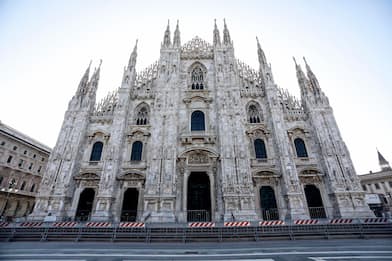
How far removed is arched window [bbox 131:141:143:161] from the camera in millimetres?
19203

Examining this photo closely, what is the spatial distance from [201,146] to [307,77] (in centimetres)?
1567

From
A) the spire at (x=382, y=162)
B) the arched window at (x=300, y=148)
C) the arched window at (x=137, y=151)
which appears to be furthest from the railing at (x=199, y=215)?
the spire at (x=382, y=162)

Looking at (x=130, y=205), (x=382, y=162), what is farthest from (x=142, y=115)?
(x=382, y=162)

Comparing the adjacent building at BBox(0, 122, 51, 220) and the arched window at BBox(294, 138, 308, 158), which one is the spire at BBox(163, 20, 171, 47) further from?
the adjacent building at BBox(0, 122, 51, 220)

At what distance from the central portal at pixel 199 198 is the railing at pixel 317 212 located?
29.5 feet

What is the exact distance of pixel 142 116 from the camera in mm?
21422

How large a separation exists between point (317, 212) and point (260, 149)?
719 cm

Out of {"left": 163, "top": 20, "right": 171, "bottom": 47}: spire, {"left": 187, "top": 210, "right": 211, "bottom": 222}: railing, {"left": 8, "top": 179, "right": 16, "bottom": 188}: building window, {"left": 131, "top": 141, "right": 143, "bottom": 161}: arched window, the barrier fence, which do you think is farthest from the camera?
{"left": 8, "top": 179, "right": 16, "bottom": 188}: building window

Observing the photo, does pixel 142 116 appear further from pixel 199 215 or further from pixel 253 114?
pixel 253 114

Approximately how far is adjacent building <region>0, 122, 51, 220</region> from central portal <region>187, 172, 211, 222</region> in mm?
24483

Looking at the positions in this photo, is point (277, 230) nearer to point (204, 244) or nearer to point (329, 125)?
point (204, 244)

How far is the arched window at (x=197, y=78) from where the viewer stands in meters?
22.7

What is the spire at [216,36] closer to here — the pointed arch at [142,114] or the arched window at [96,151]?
the pointed arch at [142,114]

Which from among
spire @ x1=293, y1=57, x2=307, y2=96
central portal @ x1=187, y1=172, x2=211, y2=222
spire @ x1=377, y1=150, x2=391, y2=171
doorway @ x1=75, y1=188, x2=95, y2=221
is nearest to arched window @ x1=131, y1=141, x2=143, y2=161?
doorway @ x1=75, y1=188, x2=95, y2=221
